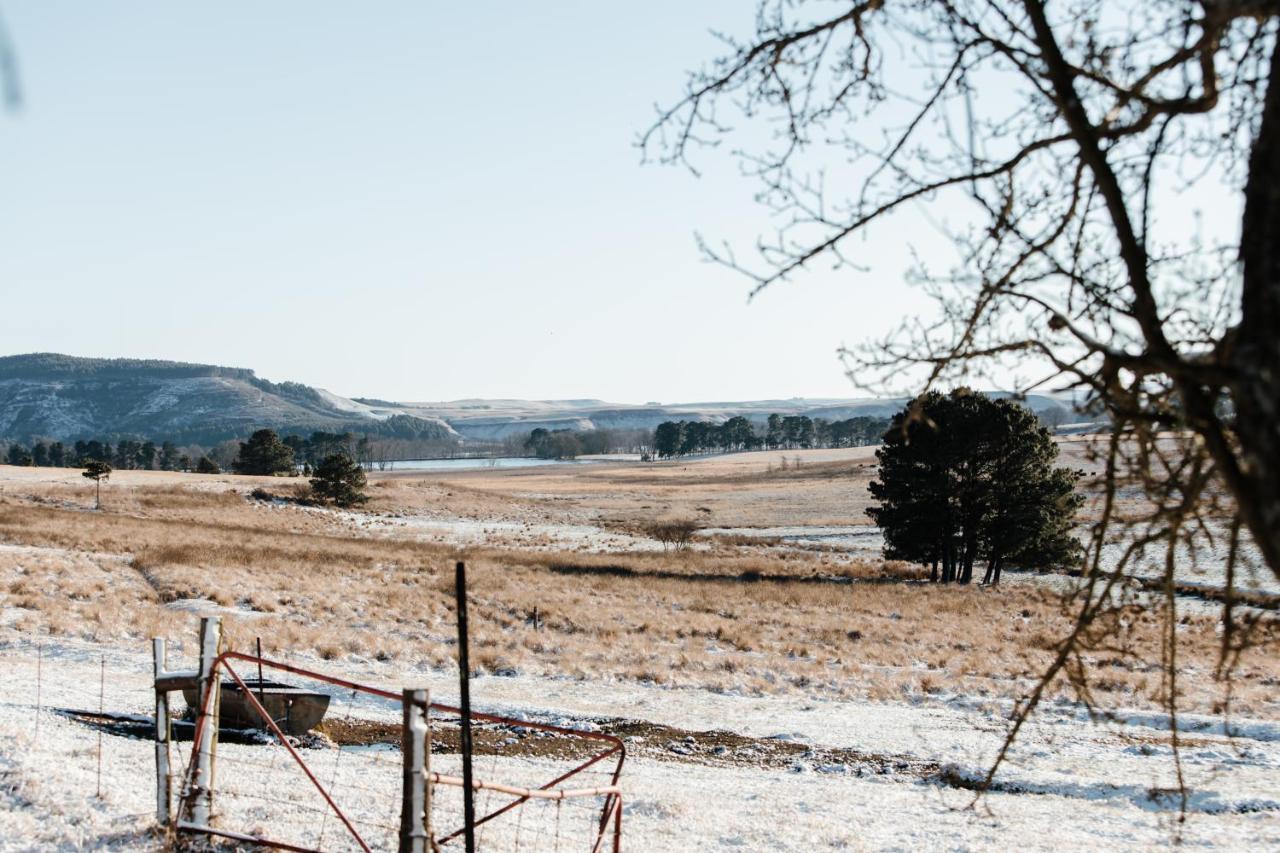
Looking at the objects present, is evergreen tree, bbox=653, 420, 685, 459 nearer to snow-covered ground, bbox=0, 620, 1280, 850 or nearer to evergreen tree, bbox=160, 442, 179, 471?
evergreen tree, bbox=160, 442, 179, 471

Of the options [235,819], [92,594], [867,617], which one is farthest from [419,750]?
[867,617]

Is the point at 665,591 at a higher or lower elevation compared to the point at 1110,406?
lower

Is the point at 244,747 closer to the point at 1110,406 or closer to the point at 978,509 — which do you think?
the point at 1110,406

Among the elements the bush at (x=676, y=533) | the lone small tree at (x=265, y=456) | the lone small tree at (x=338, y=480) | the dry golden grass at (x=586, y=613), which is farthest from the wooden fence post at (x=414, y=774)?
the lone small tree at (x=265, y=456)

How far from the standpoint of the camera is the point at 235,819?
695 cm

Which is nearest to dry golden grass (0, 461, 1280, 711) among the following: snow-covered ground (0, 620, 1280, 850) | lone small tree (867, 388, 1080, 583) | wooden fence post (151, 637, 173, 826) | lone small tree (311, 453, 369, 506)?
snow-covered ground (0, 620, 1280, 850)

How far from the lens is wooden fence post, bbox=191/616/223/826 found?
6328mm

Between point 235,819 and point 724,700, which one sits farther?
point 724,700

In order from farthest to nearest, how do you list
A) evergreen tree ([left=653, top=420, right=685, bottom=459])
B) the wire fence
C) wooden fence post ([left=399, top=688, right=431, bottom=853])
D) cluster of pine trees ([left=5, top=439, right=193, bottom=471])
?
1. evergreen tree ([left=653, top=420, right=685, bottom=459])
2. cluster of pine trees ([left=5, top=439, right=193, bottom=471])
3. the wire fence
4. wooden fence post ([left=399, top=688, right=431, bottom=853])

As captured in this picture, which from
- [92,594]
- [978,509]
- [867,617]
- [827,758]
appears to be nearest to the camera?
[827,758]

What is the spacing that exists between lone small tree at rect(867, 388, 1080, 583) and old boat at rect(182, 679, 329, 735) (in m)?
24.9

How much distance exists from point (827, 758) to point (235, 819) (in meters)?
7.68

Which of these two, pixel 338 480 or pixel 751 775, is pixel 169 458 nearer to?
pixel 338 480

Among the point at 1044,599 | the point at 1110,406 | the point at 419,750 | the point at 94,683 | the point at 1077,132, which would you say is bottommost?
the point at 1044,599
